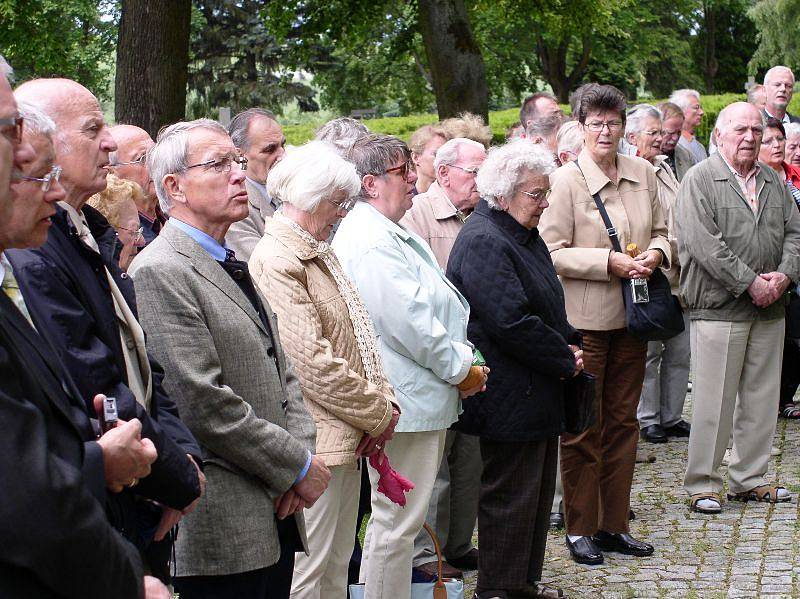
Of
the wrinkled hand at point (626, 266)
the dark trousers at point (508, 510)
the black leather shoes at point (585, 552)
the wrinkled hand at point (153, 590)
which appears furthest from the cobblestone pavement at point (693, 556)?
the wrinkled hand at point (153, 590)

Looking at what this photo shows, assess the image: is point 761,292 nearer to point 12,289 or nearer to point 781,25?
point 12,289

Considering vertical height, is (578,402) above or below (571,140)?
below

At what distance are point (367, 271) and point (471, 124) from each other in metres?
2.94

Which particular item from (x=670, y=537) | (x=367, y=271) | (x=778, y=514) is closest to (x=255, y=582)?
(x=367, y=271)

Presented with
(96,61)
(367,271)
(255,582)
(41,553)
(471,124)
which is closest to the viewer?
(41,553)

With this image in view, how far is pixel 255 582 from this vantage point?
12.1 ft

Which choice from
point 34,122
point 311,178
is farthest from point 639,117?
point 34,122

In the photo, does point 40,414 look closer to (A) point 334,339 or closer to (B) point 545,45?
(A) point 334,339

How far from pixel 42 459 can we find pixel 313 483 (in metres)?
1.75

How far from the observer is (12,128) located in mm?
2227

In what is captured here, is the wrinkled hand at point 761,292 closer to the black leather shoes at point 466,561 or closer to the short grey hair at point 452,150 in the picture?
the short grey hair at point 452,150

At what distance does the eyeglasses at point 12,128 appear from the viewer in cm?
220

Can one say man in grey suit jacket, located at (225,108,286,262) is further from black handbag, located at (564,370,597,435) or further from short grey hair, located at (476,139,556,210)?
black handbag, located at (564,370,597,435)

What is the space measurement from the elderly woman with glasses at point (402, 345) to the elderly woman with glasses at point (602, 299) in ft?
4.81
